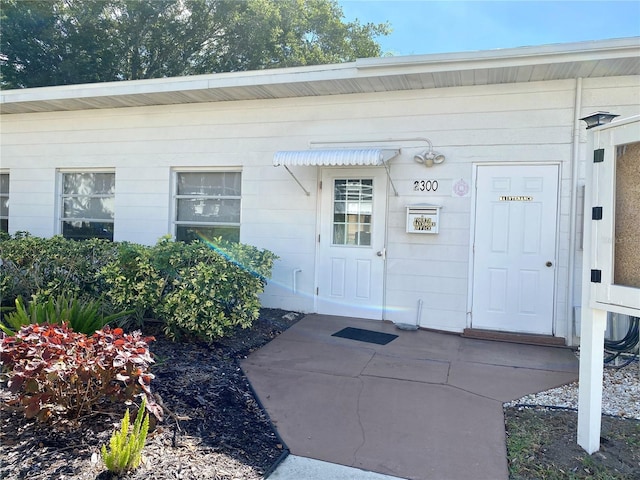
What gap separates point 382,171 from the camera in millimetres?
5770

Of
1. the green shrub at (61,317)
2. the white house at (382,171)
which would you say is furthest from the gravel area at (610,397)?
the green shrub at (61,317)

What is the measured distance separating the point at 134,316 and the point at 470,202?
4.18 metres

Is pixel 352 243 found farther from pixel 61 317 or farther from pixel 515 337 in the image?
pixel 61 317

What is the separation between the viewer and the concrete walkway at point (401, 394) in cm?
266

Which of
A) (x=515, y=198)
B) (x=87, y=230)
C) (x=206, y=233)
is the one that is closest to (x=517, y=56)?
(x=515, y=198)

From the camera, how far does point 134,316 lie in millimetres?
4836

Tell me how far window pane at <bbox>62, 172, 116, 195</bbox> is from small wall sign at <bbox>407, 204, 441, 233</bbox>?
16.0ft

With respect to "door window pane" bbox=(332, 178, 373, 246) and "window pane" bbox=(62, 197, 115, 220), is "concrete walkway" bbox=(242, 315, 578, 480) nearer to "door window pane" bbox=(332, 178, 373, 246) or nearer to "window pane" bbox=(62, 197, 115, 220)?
"door window pane" bbox=(332, 178, 373, 246)

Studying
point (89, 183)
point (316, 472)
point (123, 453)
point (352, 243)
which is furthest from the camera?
point (89, 183)

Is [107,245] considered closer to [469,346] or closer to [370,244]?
[370,244]

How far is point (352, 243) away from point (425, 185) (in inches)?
48.5

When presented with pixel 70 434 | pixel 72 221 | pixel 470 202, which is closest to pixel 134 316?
pixel 70 434

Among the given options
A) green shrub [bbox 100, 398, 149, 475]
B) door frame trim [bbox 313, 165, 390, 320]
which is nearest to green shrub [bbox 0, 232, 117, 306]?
door frame trim [bbox 313, 165, 390, 320]

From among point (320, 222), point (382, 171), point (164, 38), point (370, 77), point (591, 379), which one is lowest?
point (591, 379)
